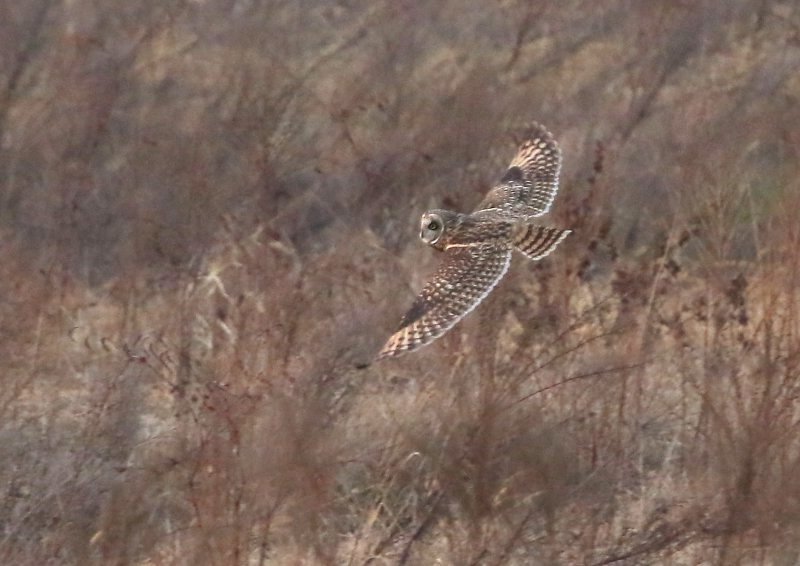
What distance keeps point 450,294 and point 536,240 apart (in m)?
0.44

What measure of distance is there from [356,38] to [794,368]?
23.6 ft

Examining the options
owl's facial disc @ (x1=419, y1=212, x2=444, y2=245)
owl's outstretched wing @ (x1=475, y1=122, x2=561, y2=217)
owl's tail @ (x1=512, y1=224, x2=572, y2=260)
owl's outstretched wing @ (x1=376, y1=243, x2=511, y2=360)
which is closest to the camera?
owl's outstretched wing @ (x1=376, y1=243, x2=511, y2=360)

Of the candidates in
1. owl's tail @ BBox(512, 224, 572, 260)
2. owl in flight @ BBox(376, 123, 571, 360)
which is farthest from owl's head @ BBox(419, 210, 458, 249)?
owl's tail @ BBox(512, 224, 572, 260)

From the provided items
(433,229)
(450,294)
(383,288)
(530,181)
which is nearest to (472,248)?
(433,229)

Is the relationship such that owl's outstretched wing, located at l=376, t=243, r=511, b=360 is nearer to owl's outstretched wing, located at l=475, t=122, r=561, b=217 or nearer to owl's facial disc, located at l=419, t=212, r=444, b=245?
owl's facial disc, located at l=419, t=212, r=444, b=245

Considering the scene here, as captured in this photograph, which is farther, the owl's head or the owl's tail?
the owl's head

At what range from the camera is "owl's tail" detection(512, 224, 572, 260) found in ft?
18.4

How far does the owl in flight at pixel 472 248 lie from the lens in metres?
5.30

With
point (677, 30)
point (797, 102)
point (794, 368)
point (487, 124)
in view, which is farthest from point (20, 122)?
point (794, 368)

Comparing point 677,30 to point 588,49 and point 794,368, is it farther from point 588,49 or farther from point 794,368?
point 794,368

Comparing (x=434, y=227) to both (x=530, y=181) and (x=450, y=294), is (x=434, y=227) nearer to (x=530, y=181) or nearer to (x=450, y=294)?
(x=450, y=294)

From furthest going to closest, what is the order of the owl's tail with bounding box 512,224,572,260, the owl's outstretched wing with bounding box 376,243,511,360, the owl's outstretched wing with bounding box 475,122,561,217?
the owl's outstretched wing with bounding box 475,122,561,217 < the owl's tail with bounding box 512,224,572,260 < the owl's outstretched wing with bounding box 376,243,511,360

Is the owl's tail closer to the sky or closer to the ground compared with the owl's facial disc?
closer to the ground

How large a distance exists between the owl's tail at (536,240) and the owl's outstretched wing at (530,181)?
1.30 feet
